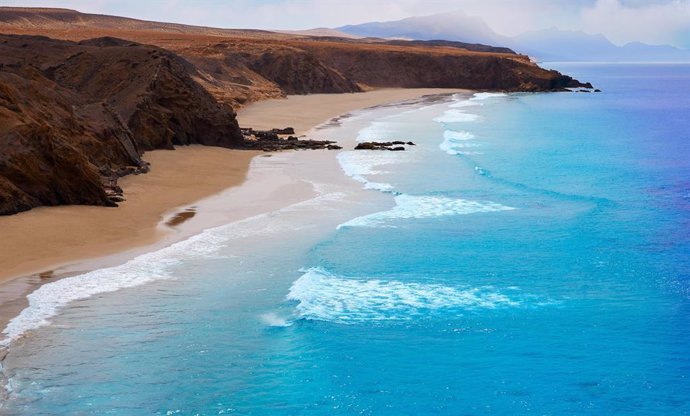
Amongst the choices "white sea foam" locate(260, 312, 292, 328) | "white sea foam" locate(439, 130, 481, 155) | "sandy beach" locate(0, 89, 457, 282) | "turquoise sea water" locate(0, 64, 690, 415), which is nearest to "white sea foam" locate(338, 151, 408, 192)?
"turquoise sea water" locate(0, 64, 690, 415)

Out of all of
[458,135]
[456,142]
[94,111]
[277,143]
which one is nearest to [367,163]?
[277,143]

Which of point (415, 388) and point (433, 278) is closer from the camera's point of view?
point (415, 388)

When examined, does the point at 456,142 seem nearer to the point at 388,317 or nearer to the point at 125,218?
the point at 125,218

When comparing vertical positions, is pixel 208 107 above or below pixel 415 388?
above

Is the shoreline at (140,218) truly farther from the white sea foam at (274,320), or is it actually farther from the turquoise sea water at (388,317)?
the white sea foam at (274,320)

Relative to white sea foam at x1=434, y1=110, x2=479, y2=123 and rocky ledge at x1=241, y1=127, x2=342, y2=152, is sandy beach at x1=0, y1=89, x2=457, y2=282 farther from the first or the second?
white sea foam at x1=434, y1=110, x2=479, y2=123

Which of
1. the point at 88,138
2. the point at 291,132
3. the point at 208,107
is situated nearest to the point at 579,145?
the point at 291,132

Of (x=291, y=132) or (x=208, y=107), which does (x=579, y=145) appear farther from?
(x=208, y=107)

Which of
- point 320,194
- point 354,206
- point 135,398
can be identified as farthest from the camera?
point 320,194
